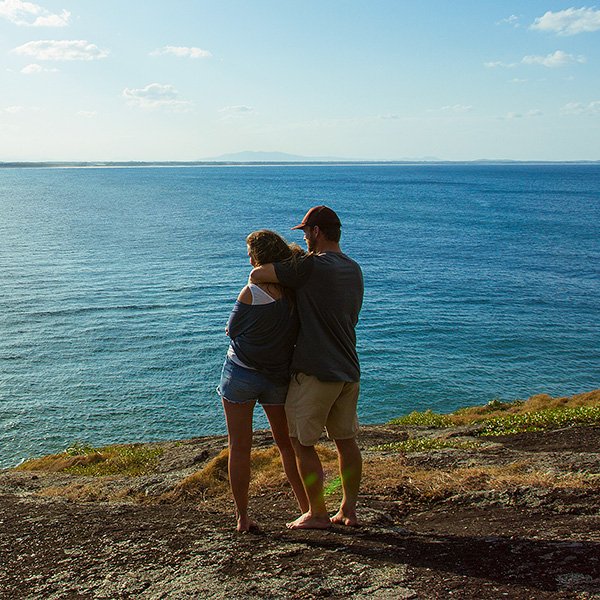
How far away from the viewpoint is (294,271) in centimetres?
493

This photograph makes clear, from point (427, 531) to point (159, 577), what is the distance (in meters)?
2.36

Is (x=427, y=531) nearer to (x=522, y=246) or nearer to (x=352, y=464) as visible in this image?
(x=352, y=464)

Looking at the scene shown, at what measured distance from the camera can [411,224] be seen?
8125 cm

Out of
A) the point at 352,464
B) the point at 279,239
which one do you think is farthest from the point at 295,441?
the point at 279,239

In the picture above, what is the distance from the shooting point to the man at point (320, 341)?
4980mm

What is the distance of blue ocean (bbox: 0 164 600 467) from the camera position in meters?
22.3

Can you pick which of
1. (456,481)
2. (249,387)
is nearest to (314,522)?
(249,387)

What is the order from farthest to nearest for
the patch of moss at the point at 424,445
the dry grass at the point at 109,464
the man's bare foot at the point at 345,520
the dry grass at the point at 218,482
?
the dry grass at the point at 109,464 → the patch of moss at the point at 424,445 → the dry grass at the point at 218,482 → the man's bare foot at the point at 345,520

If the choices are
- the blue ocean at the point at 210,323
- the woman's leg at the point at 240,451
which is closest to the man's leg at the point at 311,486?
the woman's leg at the point at 240,451

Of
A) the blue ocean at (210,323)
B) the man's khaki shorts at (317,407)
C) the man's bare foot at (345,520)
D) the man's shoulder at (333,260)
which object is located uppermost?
the man's shoulder at (333,260)

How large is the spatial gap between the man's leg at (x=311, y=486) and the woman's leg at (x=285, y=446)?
18 centimetres

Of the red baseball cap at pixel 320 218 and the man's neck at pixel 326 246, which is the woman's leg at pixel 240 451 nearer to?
the man's neck at pixel 326 246

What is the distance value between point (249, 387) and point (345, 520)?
1589 mm

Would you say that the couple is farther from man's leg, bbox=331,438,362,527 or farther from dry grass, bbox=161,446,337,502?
dry grass, bbox=161,446,337,502
